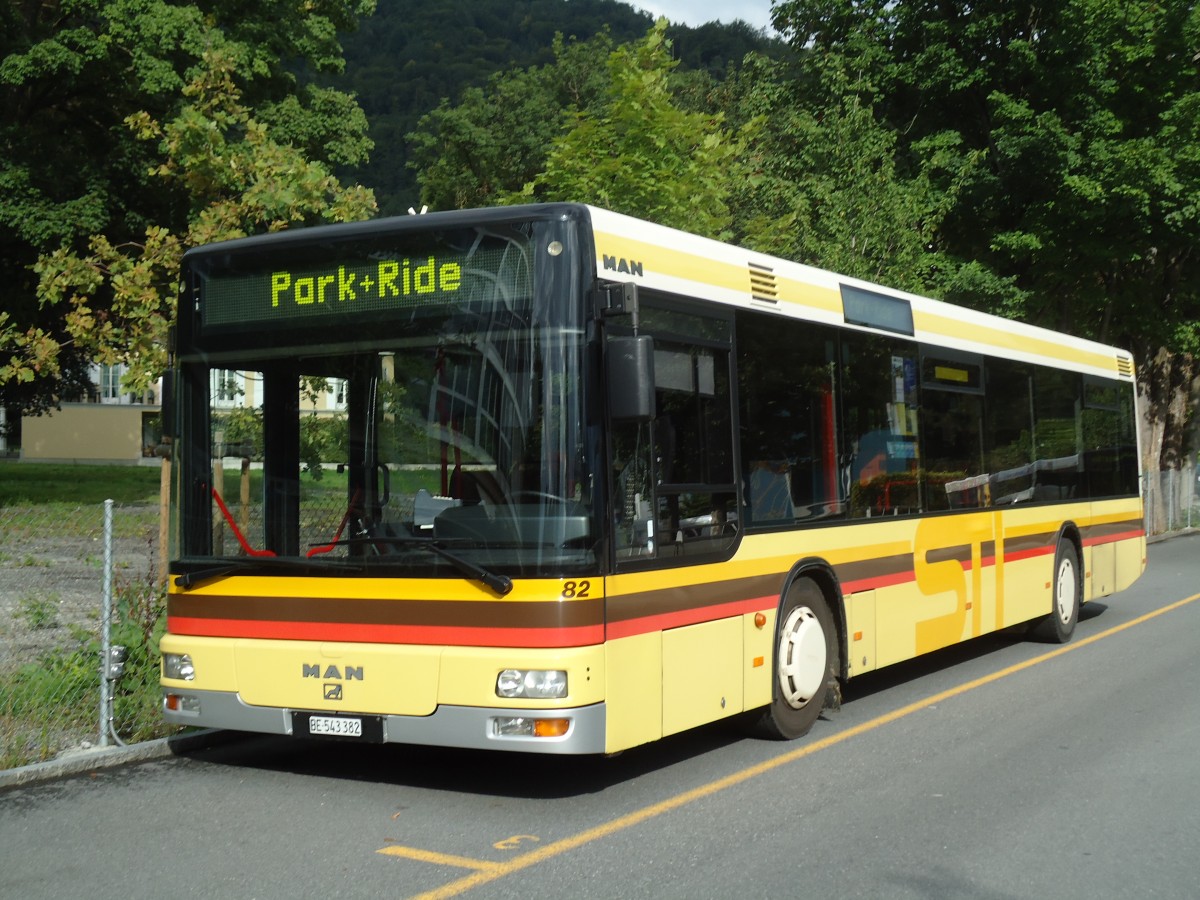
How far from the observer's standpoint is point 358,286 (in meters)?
7.27

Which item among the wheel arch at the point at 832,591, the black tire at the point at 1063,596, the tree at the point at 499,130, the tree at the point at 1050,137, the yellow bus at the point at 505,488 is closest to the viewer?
the yellow bus at the point at 505,488

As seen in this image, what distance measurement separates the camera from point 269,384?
767cm

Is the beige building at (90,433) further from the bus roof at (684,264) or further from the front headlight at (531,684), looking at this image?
the front headlight at (531,684)

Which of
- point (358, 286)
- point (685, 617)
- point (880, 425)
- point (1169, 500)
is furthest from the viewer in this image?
point (1169, 500)

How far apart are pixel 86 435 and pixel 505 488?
8736 cm

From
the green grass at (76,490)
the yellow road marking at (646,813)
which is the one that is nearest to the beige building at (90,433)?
the green grass at (76,490)

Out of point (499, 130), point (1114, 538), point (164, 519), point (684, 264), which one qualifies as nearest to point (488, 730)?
point (684, 264)

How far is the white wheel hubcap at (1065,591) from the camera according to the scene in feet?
45.3

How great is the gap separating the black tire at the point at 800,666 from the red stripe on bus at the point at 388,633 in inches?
85.0

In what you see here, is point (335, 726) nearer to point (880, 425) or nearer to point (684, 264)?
point (684, 264)

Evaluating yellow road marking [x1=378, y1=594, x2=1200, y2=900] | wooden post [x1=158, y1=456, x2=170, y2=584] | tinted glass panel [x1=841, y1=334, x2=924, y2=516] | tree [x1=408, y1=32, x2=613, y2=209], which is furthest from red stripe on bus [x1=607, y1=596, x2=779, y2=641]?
tree [x1=408, y1=32, x2=613, y2=209]

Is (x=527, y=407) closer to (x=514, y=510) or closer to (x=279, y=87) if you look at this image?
(x=514, y=510)

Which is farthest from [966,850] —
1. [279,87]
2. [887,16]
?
[279,87]

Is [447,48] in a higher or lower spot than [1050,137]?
higher
